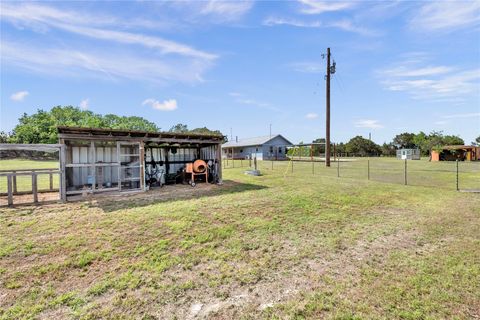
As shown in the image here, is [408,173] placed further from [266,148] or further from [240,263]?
[266,148]

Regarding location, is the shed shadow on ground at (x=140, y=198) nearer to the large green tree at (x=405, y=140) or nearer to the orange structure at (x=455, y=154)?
the orange structure at (x=455, y=154)

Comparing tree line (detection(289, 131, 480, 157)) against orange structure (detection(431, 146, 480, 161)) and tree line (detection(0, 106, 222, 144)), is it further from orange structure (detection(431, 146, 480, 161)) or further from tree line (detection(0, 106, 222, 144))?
tree line (detection(0, 106, 222, 144))

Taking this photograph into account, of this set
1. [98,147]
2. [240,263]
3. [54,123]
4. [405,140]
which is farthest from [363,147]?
[54,123]

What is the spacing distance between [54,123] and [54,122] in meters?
0.29

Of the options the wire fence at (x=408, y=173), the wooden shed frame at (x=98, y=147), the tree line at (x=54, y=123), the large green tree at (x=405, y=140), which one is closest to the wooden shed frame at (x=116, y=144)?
the wooden shed frame at (x=98, y=147)

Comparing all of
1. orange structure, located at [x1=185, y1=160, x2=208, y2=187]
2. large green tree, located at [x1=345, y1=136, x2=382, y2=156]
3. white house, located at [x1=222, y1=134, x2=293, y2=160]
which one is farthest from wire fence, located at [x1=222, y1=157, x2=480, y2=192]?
large green tree, located at [x1=345, y1=136, x2=382, y2=156]

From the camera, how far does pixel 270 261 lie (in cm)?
333

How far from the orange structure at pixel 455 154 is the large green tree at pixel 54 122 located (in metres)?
42.8

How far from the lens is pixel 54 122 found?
140 ft

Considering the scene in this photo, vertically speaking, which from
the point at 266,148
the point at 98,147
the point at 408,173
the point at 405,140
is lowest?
the point at 408,173

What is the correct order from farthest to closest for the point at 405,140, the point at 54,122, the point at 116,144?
the point at 405,140 → the point at 54,122 → the point at 116,144

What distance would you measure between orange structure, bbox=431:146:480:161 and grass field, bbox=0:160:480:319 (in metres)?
31.4

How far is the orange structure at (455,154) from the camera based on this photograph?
29.3 metres

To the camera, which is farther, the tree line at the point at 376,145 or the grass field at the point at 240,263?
the tree line at the point at 376,145
